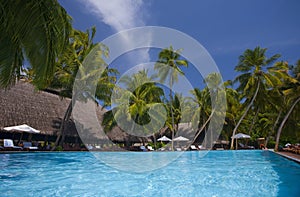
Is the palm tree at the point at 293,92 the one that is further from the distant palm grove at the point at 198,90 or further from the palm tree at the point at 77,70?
the palm tree at the point at 77,70

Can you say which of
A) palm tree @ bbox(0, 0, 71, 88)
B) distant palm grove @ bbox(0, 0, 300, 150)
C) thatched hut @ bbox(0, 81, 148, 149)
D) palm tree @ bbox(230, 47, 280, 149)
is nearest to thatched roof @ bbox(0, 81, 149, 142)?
thatched hut @ bbox(0, 81, 148, 149)

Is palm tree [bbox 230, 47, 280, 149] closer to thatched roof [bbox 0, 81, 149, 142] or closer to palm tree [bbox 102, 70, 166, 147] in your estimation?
palm tree [bbox 102, 70, 166, 147]

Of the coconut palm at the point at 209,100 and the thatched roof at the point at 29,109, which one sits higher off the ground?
the coconut palm at the point at 209,100

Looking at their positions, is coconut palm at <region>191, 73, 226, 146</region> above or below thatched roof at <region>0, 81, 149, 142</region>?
above

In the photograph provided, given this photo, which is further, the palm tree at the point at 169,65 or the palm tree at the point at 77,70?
the palm tree at the point at 169,65

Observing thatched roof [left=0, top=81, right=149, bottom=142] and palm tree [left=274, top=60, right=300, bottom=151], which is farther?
palm tree [left=274, top=60, right=300, bottom=151]

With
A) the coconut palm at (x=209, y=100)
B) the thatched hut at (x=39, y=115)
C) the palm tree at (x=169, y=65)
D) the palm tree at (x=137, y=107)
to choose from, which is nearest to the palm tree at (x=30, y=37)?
the thatched hut at (x=39, y=115)

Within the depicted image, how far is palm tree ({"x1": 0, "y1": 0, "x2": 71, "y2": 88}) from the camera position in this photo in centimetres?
381

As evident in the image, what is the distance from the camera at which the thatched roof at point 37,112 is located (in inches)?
522

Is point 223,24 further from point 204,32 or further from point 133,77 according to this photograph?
point 133,77

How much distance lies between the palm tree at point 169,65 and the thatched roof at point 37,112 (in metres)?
6.19

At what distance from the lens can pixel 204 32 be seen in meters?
16.0

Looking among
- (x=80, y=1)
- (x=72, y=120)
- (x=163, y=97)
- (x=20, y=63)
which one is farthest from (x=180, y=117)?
(x=20, y=63)

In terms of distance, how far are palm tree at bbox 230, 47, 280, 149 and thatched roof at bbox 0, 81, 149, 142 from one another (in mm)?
10536
